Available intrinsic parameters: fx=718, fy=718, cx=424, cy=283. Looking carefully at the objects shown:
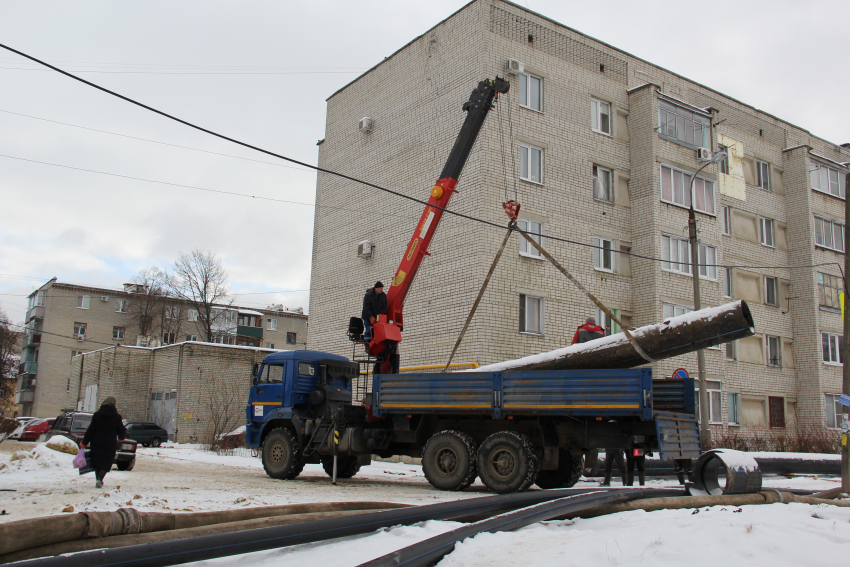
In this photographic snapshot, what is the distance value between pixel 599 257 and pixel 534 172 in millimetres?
3979

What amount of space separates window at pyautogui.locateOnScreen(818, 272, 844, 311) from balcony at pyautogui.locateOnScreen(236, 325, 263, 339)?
4746cm

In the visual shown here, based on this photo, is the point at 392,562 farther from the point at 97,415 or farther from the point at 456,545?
the point at 97,415

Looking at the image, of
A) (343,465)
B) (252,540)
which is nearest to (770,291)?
(343,465)

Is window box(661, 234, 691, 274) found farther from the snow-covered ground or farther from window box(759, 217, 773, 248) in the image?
the snow-covered ground

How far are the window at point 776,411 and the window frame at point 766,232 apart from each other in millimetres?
6850

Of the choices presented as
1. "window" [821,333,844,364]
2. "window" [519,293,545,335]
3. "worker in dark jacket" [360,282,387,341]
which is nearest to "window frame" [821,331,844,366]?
"window" [821,333,844,364]

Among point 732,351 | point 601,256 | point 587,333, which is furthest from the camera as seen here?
point 732,351

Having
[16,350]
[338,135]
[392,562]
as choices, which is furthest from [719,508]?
[16,350]

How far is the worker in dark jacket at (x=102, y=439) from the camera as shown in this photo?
11531mm

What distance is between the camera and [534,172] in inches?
960

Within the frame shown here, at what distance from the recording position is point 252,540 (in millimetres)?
5441

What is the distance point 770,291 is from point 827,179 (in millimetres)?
7029

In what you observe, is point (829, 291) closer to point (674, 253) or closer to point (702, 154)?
A: point (702, 154)

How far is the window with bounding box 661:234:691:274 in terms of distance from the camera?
86.5ft
